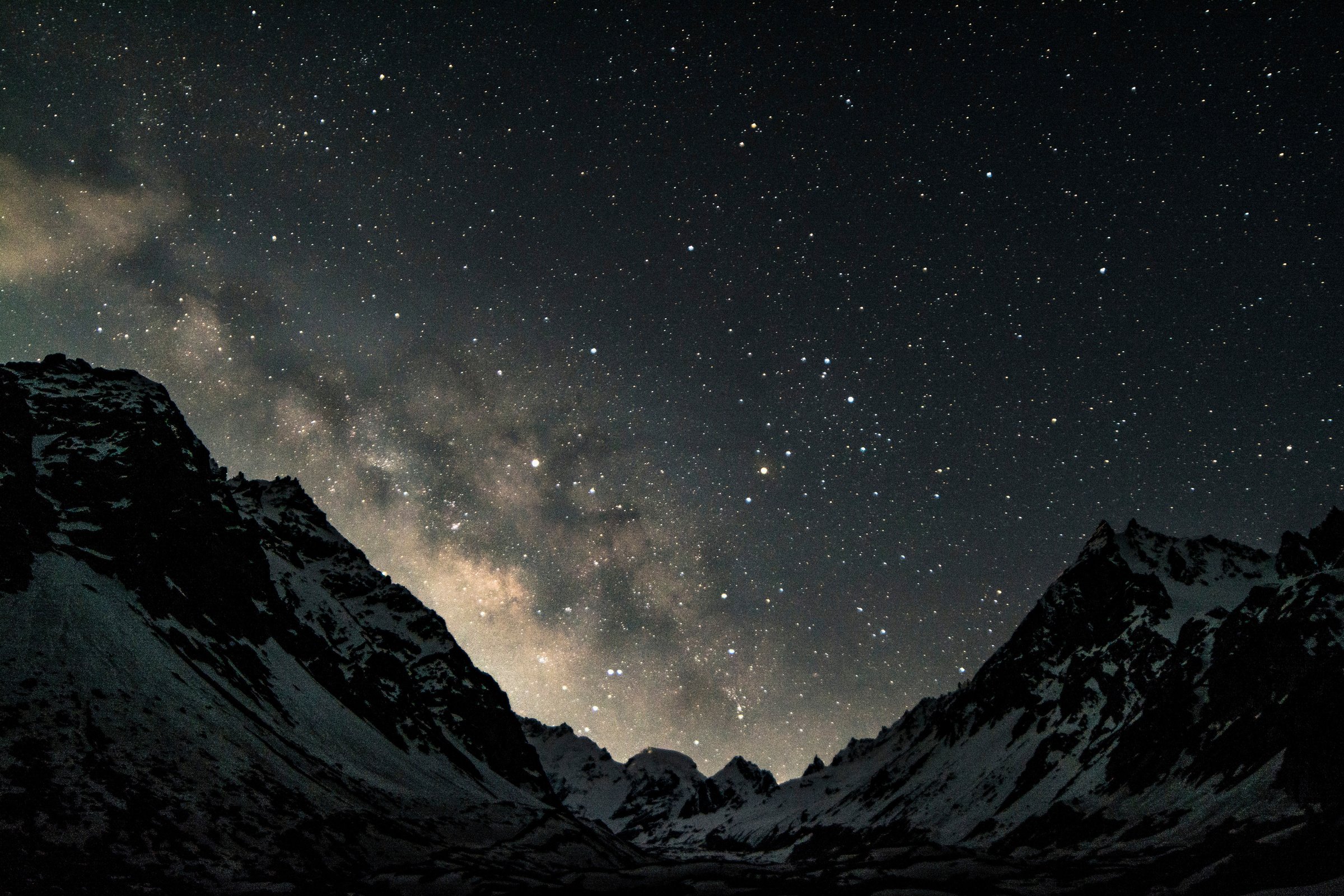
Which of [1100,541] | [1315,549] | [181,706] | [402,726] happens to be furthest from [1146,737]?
[181,706]

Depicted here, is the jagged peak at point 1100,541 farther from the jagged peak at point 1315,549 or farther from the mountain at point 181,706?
the mountain at point 181,706

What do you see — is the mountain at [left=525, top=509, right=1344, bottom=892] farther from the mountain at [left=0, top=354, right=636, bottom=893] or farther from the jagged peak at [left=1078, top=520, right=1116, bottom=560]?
the mountain at [left=0, top=354, right=636, bottom=893]

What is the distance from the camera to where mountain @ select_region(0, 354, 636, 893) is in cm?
3105

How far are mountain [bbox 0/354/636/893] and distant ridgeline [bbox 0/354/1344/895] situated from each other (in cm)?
26

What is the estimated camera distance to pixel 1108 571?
144000mm

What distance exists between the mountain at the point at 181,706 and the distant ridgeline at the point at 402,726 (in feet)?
0.85

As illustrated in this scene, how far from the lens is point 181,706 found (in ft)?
152

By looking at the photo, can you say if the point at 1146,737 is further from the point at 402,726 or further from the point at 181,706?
the point at 181,706

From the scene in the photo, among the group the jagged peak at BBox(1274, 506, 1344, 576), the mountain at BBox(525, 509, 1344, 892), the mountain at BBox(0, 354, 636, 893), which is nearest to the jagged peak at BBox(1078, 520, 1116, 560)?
the mountain at BBox(525, 509, 1344, 892)

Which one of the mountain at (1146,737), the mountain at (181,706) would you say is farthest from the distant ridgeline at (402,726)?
the mountain at (1146,737)

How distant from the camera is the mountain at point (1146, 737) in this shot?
1961 inches

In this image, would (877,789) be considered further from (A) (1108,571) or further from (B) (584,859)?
(B) (584,859)

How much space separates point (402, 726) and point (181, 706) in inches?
2196

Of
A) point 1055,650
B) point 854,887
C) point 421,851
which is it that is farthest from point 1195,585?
point 421,851
